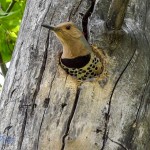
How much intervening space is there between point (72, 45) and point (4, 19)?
0.83 m

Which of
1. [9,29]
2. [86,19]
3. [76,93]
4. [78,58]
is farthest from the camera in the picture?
[9,29]

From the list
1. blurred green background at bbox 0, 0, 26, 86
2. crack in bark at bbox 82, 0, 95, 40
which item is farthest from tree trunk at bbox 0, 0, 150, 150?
blurred green background at bbox 0, 0, 26, 86

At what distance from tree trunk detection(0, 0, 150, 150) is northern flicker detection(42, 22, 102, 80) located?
1.8 inches

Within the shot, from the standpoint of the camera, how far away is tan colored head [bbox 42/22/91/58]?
256 centimetres

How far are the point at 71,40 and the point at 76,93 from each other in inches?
11.7

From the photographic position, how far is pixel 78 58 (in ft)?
8.64

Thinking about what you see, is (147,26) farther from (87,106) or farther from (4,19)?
(4,19)

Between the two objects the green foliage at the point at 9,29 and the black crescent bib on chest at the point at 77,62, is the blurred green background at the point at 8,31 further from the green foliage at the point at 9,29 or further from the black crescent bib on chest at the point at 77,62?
the black crescent bib on chest at the point at 77,62

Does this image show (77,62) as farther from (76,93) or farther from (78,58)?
(76,93)

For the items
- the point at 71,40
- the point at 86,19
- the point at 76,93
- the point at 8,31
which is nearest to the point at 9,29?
the point at 8,31

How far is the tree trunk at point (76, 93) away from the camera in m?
2.44

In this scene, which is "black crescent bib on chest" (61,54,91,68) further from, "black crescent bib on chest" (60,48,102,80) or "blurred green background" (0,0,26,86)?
"blurred green background" (0,0,26,86)

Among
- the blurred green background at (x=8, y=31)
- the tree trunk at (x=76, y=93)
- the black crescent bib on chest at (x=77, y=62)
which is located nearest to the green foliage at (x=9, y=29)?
the blurred green background at (x=8, y=31)

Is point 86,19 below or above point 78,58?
above
